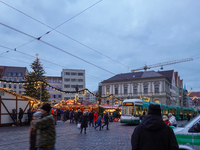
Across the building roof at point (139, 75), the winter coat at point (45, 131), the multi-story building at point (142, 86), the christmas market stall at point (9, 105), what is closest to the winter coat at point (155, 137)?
the winter coat at point (45, 131)

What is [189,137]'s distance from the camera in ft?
19.6

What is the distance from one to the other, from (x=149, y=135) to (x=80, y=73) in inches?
3537

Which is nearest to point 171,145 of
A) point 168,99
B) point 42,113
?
point 42,113

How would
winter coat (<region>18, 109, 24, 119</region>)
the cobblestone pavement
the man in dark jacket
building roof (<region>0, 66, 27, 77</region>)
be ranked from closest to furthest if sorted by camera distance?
the man in dark jacket, the cobblestone pavement, winter coat (<region>18, 109, 24, 119</region>), building roof (<region>0, 66, 27, 77</region>)

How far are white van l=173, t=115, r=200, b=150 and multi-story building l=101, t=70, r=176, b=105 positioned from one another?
56.4m

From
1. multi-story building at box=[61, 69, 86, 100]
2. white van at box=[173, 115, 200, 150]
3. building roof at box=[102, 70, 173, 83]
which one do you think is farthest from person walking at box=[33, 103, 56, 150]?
multi-story building at box=[61, 69, 86, 100]

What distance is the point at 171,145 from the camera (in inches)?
130

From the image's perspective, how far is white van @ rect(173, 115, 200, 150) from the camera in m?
5.84

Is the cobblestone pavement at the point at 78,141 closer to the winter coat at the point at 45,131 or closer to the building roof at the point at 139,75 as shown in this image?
the winter coat at the point at 45,131

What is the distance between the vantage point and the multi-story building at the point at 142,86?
64938 millimetres

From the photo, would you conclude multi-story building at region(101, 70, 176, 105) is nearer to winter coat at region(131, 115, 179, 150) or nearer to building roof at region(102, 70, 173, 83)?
building roof at region(102, 70, 173, 83)

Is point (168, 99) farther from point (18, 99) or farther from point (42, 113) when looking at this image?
point (42, 113)

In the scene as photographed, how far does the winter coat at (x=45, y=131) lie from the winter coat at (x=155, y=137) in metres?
2.23

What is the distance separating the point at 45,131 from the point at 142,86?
64.7m
